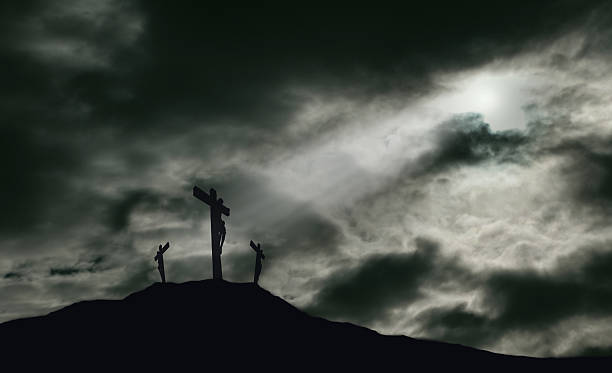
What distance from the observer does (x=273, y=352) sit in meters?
18.0

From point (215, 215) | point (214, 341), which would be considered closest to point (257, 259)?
point (215, 215)

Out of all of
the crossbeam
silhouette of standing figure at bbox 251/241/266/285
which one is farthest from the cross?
silhouette of standing figure at bbox 251/241/266/285

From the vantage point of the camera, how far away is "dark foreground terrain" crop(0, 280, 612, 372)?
1717 centimetres

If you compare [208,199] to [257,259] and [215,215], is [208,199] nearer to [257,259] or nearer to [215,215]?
[215,215]

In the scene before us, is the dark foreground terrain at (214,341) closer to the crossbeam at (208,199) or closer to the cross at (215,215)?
the cross at (215,215)

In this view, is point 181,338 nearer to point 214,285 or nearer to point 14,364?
point 214,285

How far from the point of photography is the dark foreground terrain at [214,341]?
1717 centimetres

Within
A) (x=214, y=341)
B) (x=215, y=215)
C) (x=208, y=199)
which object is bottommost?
(x=214, y=341)

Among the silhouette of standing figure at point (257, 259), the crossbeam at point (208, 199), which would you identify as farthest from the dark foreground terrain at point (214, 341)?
the crossbeam at point (208, 199)

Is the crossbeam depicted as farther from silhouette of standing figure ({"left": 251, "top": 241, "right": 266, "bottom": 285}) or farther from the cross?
silhouette of standing figure ({"left": 251, "top": 241, "right": 266, "bottom": 285})

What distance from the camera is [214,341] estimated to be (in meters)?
17.9

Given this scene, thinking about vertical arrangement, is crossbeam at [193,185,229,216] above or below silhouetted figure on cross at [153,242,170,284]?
above

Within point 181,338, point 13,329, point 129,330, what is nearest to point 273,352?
point 181,338

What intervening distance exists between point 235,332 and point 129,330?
3492 millimetres
